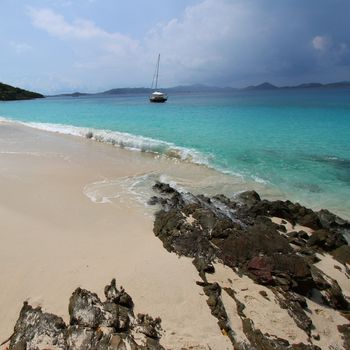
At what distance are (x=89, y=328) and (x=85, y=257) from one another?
2.17 m

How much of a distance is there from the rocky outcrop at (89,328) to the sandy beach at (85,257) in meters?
0.20

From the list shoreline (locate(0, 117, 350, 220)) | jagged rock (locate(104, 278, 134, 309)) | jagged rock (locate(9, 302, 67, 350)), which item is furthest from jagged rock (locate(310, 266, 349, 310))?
jagged rock (locate(9, 302, 67, 350))

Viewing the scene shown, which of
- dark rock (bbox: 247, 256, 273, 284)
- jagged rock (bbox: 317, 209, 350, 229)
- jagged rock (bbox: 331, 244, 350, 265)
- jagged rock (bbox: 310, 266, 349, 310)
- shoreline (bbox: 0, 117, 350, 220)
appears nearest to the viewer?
jagged rock (bbox: 310, 266, 349, 310)

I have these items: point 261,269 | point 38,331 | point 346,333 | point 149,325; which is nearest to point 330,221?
point 261,269

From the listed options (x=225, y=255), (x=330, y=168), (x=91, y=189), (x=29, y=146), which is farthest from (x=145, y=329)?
(x=29, y=146)

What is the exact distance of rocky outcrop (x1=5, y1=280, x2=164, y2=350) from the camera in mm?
4582

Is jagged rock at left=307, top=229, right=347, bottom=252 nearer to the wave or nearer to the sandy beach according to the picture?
the sandy beach

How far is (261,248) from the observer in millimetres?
7023

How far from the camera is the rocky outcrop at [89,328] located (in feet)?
15.0

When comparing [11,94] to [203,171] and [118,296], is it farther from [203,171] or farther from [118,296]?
[118,296]

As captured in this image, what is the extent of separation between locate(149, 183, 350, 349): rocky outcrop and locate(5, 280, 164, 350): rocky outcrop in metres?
1.27

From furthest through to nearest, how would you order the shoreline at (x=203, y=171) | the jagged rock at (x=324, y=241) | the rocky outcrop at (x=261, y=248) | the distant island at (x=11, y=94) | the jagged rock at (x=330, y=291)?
the distant island at (x=11, y=94)
the shoreline at (x=203, y=171)
the jagged rock at (x=324, y=241)
the jagged rock at (x=330, y=291)
the rocky outcrop at (x=261, y=248)

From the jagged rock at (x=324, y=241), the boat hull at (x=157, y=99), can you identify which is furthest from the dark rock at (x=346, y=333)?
the boat hull at (x=157, y=99)

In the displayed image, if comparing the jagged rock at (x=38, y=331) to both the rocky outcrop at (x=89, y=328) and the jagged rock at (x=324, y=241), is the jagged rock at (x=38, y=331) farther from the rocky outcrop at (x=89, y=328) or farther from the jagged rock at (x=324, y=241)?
the jagged rock at (x=324, y=241)
